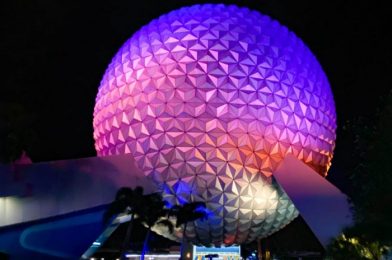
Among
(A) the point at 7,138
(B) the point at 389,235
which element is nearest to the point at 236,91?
(A) the point at 7,138

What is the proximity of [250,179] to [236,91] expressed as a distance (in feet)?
16.3

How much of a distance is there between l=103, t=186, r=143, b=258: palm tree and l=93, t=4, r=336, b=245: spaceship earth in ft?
6.88

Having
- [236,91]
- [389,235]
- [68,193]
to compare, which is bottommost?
[389,235]

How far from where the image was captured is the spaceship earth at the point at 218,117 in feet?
89.7

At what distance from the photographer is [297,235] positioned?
46188mm

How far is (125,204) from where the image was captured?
25.4 meters

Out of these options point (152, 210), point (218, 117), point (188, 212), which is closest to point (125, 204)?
point (152, 210)

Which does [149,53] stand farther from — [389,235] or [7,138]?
[389,235]

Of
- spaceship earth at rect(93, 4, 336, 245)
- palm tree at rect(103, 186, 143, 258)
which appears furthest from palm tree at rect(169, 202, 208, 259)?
palm tree at rect(103, 186, 143, 258)

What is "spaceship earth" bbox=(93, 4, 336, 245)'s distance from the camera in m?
27.3

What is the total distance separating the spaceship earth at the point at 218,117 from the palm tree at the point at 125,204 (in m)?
2.10

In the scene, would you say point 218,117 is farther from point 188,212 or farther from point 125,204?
point 125,204

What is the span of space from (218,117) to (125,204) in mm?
6896

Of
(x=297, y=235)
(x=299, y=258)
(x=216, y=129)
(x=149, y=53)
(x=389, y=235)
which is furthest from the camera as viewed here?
(x=299, y=258)
